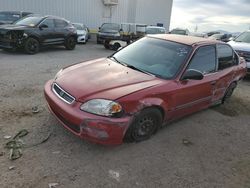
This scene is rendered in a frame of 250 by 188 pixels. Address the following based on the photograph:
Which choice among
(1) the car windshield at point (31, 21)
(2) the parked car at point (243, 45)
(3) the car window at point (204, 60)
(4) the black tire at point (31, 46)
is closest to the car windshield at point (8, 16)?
(1) the car windshield at point (31, 21)

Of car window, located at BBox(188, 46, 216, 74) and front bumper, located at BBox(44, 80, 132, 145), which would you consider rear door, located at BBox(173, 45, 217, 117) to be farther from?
front bumper, located at BBox(44, 80, 132, 145)

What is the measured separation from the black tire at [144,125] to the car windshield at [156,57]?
63 cm

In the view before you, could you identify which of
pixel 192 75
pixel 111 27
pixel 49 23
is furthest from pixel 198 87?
pixel 111 27

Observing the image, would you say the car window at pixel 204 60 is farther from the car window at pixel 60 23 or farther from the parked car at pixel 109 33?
the parked car at pixel 109 33

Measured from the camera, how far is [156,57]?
4309mm

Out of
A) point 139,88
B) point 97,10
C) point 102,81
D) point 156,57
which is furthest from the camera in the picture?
point 97,10

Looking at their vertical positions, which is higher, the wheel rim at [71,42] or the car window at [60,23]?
the car window at [60,23]

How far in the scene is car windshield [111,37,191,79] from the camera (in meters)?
4.05

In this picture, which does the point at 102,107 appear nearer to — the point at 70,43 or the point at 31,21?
the point at 31,21

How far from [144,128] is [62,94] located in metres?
1.28

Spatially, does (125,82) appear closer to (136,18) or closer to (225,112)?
(225,112)

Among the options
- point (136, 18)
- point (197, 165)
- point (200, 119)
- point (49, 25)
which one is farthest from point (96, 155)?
point (136, 18)

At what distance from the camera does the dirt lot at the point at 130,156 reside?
2.95m

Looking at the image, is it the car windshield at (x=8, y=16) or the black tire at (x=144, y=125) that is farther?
the car windshield at (x=8, y=16)
